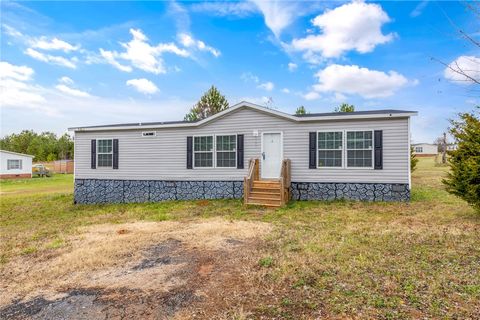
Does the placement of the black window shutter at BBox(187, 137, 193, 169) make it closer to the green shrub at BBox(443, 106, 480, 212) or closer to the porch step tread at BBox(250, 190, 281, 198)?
the porch step tread at BBox(250, 190, 281, 198)

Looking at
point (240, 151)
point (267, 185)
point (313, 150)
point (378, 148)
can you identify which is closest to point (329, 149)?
point (313, 150)

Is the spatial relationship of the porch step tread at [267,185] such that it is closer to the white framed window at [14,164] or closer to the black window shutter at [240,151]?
the black window shutter at [240,151]

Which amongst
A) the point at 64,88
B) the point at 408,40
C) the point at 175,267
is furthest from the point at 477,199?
the point at 64,88

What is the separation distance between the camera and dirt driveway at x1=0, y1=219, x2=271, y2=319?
10.0 feet

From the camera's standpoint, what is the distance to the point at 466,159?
665 cm

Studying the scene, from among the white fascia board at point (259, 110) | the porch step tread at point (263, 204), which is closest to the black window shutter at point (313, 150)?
the white fascia board at point (259, 110)

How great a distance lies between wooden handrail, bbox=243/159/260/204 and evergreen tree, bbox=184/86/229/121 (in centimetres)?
1853

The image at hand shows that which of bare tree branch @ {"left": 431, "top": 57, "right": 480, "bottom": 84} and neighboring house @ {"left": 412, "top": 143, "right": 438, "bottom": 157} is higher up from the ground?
neighboring house @ {"left": 412, "top": 143, "right": 438, "bottom": 157}

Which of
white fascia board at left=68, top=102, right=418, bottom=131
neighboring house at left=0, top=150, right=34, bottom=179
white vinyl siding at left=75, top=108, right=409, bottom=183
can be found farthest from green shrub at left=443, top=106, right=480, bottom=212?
neighboring house at left=0, top=150, right=34, bottom=179

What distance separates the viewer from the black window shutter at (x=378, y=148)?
31.1 ft

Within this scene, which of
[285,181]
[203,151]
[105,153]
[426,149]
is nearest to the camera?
[285,181]

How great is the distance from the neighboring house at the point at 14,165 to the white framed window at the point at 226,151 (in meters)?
27.6

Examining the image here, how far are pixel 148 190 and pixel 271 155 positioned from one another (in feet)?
18.7

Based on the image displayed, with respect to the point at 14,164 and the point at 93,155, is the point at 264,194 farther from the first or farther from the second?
the point at 14,164
